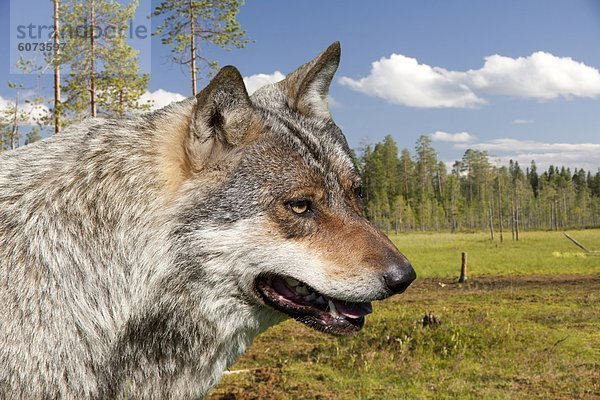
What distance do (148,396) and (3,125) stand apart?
188 feet

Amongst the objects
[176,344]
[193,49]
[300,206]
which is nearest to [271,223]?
[300,206]

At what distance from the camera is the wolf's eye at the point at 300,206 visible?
3.15 meters

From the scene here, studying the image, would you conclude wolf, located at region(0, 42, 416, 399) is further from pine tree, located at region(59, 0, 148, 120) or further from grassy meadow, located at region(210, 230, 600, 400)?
pine tree, located at region(59, 0, 148, 120)

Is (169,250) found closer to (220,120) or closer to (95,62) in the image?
(220,120)

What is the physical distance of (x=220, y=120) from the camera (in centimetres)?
308

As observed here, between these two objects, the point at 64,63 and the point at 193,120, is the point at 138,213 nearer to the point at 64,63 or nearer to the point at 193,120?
the point at 193,120

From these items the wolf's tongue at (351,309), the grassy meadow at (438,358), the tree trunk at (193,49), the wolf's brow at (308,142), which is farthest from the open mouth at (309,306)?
the tree trunk at (193,49)

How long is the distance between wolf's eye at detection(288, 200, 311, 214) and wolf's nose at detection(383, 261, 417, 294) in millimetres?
588

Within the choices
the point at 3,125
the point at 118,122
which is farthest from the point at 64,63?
the point at 3,125

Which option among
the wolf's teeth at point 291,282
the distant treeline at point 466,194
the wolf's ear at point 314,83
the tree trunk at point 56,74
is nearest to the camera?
the wolf's teeth at point 291,282

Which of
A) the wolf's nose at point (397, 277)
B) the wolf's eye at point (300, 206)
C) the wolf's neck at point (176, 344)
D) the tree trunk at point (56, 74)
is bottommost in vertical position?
the wolf's neck at point (176, 344)

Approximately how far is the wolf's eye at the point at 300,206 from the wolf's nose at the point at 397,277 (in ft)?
1.93

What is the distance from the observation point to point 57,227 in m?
2.93

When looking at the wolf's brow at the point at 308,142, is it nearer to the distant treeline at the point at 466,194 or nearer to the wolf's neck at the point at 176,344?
the wolf's neck at the point at 176,344
